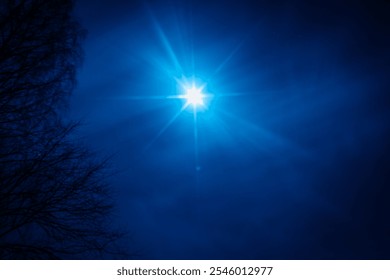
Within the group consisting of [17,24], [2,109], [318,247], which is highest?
[318,247]

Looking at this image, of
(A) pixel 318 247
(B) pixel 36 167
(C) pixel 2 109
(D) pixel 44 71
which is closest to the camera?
(B) pixel 36 167

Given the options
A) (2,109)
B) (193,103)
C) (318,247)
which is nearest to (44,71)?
(2,109)

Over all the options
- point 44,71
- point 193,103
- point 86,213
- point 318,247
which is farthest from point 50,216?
point 318,247

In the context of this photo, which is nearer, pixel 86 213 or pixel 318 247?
pixel 86 213

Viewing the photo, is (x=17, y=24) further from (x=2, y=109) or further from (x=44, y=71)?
(x=2, y=109)

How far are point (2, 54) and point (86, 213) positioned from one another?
10.0ft

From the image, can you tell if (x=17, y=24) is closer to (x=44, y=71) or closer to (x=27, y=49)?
(x=27, y=49)

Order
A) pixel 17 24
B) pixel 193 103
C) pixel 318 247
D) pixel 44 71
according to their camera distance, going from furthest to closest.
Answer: pixel 318 247
pixel 193 103
pixel 44 71
pixel 17 24

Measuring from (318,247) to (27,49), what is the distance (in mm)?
54846

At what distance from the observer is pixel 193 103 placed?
1833cm

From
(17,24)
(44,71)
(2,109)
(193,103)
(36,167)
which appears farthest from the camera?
(193,103)

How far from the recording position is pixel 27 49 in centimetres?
489
